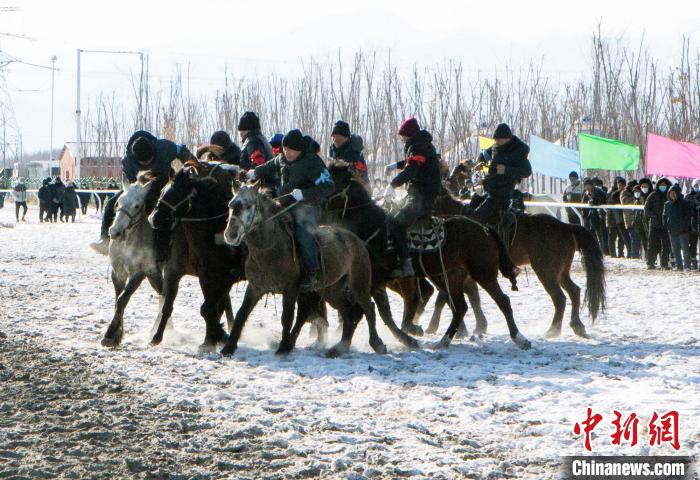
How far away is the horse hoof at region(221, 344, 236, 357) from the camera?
10.3m

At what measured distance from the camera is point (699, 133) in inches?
1490

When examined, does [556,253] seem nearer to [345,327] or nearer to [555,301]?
[555,301]

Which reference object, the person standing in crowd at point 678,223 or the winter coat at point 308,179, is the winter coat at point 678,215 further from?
the winter coat at point 308,179

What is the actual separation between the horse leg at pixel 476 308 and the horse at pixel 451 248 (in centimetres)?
76

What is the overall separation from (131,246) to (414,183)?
9.65 feet

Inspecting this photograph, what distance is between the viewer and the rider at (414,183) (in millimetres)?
11305

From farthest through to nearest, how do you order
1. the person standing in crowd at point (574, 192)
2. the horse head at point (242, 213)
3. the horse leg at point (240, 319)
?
the person standing in crowd at point (574, 192) < the horse leg at point (240, 319) < the horse head at point (242, 213)

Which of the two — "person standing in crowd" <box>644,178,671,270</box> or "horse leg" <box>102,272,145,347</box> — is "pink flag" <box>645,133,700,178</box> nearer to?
"person standing in crowd" <box>644,178,671,270</box>

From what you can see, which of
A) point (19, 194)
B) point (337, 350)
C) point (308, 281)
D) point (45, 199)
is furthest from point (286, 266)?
point (19, 194)

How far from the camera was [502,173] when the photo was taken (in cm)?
1195

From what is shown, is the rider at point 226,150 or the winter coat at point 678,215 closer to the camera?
the rider at point 226,150

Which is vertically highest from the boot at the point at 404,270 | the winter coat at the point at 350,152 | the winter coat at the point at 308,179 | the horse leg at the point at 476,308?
the winter coat at the point at 350,152

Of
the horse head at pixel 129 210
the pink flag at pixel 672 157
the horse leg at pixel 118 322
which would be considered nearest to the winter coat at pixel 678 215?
the pink flag at pixel 672 157

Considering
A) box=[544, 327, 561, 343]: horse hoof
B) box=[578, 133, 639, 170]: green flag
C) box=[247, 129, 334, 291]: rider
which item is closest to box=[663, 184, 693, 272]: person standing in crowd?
box=[578, 133, 639, 170]: green flag
